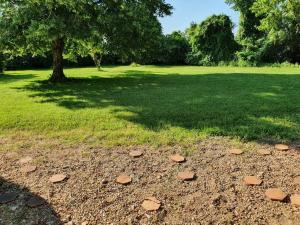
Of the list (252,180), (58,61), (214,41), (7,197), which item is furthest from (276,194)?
(214,41)

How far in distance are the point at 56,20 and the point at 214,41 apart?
69.8 ft

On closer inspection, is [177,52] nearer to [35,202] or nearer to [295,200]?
[295,200]

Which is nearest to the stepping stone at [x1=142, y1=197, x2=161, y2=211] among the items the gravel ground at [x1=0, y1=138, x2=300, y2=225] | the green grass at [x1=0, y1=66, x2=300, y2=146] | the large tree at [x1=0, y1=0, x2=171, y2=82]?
the gravel ground at [x1=0, y1=138, x2=300, y2=225]

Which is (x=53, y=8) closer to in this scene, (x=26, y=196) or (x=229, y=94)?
(x=229, y=94)

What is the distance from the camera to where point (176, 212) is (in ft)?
8.49

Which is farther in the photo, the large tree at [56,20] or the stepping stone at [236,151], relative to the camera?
the large tree at [56,20]

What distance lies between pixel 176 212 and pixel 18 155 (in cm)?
214

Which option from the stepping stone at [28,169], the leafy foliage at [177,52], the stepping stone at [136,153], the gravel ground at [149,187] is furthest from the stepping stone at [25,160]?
the leafy foliage at [177,52]

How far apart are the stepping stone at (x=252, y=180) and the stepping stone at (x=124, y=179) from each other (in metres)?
1.06

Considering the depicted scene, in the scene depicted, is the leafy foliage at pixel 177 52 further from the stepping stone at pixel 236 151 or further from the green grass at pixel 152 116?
the stepping stone at pixel 236 151

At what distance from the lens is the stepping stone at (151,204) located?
265 centimetres

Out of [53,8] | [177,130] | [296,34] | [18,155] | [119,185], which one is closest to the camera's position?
[119,185]

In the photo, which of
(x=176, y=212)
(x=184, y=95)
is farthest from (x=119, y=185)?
(x=184, y=95)

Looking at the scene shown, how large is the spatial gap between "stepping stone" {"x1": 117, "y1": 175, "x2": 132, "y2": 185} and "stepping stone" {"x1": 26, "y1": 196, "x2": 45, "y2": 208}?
706mm
